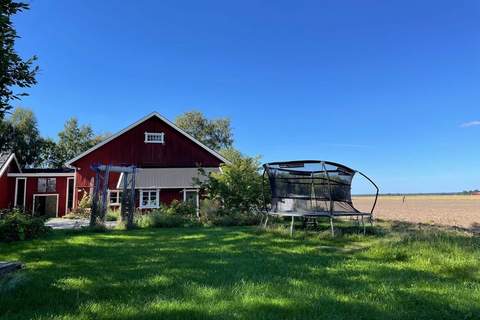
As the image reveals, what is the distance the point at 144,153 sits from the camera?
28797mm

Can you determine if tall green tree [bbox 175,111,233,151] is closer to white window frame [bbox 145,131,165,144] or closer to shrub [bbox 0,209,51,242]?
white window frame [bbox 145,131,165,144]

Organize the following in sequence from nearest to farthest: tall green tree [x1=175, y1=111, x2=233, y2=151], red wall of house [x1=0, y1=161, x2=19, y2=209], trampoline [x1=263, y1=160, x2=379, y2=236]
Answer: trampoline [x1=263, y1=160, x2=379, y2=236] → red wall of house [x1=0, y1=161, x2=19, y2=209] → tall green tree [x1=175, y1=111, x2=233, y2=151]

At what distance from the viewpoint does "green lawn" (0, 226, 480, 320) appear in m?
4.03

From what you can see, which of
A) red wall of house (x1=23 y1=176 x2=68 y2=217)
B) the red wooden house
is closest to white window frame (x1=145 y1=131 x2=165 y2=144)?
the red wooden house

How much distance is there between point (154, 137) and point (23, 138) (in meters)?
22.3

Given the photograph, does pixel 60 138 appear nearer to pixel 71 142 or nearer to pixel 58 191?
pixel 71 142

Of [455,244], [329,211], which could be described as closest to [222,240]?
[329,211]

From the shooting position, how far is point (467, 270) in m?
5.84

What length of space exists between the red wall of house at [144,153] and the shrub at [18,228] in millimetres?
17430

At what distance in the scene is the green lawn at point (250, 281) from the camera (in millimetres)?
4031

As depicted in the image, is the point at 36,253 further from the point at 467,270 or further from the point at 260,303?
the point at 467,270

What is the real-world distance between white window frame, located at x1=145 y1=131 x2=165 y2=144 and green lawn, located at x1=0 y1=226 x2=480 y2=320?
67.2 feet

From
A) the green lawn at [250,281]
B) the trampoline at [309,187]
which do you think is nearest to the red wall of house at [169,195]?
the trampoline at [309,187]

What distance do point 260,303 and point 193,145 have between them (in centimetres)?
2557
